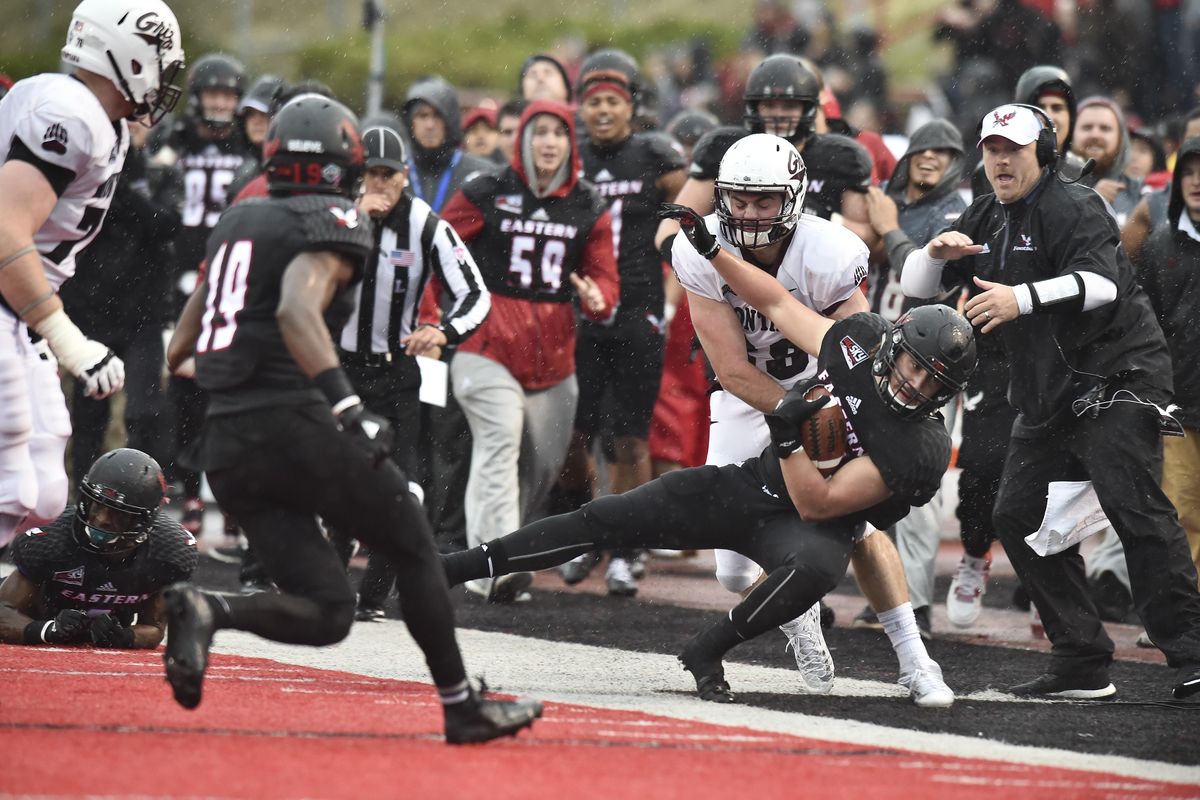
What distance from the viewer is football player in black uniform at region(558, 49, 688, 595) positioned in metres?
9.02

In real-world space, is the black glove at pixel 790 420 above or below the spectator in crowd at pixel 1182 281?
below

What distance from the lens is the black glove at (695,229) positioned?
597 cm

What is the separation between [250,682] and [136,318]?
14.6 ft

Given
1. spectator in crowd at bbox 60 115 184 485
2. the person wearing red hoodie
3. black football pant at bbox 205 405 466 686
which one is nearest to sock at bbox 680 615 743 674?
black football pant at bbox 205 405 466 686

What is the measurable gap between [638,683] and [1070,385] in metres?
1.83

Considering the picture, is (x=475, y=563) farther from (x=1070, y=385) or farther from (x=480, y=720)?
(x=1070, y=385)

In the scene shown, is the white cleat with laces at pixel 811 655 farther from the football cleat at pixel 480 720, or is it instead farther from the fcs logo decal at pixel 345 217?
the fcs logo decal at pixel 345 217

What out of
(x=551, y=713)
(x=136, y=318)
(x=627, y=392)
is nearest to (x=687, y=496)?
(x=551, y=713)

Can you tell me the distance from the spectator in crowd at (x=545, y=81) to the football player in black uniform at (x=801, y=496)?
468 centimetres

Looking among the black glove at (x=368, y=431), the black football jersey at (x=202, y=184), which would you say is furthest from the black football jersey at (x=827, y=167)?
the black glove at (x=368, y=431)

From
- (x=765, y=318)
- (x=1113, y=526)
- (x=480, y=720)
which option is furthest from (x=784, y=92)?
(x=480, y=720)

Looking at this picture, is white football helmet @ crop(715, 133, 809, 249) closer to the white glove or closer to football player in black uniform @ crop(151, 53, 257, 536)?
the white glove

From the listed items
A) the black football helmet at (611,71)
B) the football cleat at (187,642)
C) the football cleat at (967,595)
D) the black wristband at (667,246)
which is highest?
the black football helmet at (611,71)

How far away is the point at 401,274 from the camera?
7.64m
